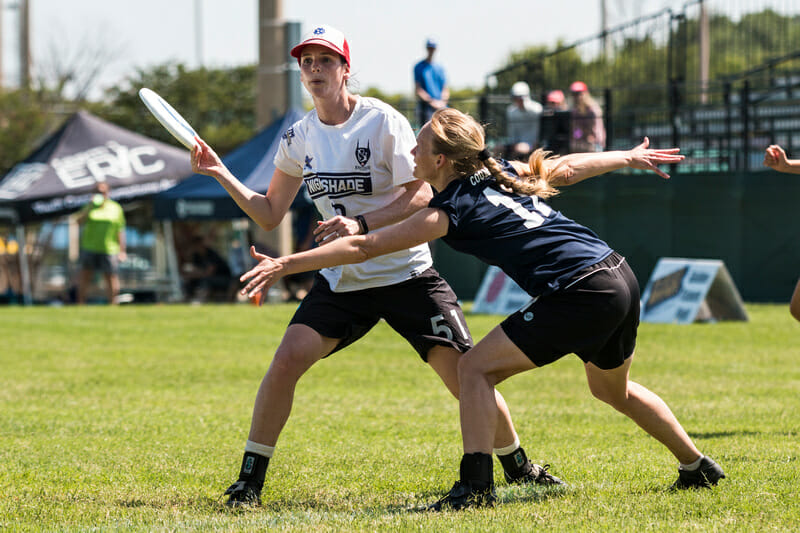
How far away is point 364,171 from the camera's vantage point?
5.05 meters

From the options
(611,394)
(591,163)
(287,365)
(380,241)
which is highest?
(591,163)

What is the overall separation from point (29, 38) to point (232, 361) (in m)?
31.5

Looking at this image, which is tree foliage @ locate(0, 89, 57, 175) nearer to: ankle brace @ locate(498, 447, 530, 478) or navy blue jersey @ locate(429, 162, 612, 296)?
ankle brace @ locate(498, 447, 530, 478)

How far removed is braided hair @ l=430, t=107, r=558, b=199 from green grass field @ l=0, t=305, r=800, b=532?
141 cm

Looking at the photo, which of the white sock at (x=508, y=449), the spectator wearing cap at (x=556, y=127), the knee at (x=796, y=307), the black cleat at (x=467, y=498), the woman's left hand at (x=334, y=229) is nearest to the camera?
the woman's left hand at (x=334, y=229)

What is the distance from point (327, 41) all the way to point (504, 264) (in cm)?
136

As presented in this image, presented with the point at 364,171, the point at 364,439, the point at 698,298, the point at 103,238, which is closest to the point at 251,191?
the point at 364,171

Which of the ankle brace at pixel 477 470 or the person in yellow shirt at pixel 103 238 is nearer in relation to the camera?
the ankle brace at pixel 477 470

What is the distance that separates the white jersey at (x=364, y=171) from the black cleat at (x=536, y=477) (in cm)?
113

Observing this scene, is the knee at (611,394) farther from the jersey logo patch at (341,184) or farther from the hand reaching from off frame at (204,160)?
the hand reaching from off frame at (204,160)

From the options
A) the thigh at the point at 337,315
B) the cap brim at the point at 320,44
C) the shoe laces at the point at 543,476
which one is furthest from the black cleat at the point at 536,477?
the cap brim at the point at 320,44

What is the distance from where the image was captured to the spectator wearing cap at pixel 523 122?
17297mm

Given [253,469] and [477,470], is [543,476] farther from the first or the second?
[253,469]

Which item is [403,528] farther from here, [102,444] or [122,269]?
[122,269]
